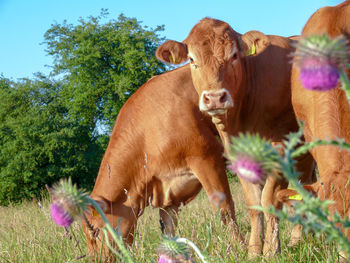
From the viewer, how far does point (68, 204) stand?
101cm

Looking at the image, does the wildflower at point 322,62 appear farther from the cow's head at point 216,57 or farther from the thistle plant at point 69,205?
the cow's head at point 216,57

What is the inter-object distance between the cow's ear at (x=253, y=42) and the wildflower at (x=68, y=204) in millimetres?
3300

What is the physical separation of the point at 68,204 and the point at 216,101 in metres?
2.47

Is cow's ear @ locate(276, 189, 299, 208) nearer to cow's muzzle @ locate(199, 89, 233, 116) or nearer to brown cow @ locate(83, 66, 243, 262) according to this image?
cow's muzzle @ locate(199, 89, 233, 116)

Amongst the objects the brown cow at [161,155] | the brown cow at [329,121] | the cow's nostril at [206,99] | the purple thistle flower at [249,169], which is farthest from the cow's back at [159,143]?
the purple thistle flower at [249,169]

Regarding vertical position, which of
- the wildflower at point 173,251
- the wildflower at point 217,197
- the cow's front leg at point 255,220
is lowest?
the cow's front leg at point 255,220

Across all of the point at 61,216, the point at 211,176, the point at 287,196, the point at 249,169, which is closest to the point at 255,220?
the point at 211,176

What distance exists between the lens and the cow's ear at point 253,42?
4051mm

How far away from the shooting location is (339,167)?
220cm

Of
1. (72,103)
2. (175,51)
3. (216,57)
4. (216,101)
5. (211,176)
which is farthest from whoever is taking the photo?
(72,103)

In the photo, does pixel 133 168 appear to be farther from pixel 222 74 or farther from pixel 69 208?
pixel 69 208

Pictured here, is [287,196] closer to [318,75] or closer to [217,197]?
[318,75]

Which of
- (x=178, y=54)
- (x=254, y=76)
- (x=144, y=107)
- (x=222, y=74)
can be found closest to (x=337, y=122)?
(x=222, y=74)

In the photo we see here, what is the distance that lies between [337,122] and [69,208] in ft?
6.91
